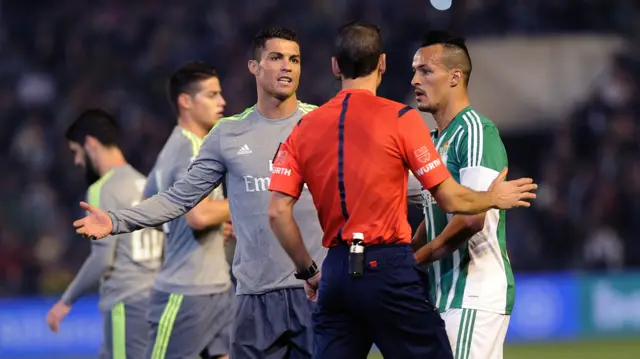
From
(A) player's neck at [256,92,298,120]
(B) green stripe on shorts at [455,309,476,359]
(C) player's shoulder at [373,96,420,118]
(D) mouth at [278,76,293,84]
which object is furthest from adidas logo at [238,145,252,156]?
(B) green stripe on shorts at [455,309,476,359]

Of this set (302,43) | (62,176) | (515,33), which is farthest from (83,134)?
(515,33)

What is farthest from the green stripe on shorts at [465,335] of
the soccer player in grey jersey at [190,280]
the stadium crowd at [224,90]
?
the stadium crowd at [224,90]

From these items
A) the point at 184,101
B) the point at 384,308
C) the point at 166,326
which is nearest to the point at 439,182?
the point at 384,308

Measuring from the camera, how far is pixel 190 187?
19.6ft

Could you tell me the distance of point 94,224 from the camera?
5.46 meters

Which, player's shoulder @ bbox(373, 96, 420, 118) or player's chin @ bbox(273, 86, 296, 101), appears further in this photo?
player's chin @ bbox(273, 86, 296, 101)

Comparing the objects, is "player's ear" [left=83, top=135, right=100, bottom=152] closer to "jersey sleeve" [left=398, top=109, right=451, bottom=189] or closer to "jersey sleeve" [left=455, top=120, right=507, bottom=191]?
"jersey sleeve" [left=455, top=120, right=507, bottom=191]

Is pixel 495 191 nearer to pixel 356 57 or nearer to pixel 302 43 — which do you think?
pixel 356 57

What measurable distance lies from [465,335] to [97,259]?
11.3 ft

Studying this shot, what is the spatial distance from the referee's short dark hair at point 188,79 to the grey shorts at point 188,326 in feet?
4.56

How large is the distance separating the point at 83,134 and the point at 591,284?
951 centimetres

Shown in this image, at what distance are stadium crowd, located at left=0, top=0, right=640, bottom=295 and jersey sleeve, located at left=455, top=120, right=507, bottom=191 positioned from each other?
1062 cm

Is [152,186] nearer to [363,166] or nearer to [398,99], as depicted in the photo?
[363,166]

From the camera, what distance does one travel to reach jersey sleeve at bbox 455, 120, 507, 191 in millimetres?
5285
